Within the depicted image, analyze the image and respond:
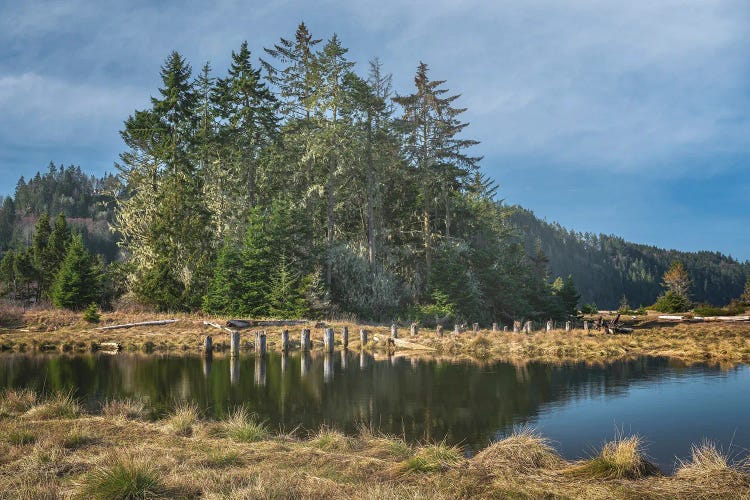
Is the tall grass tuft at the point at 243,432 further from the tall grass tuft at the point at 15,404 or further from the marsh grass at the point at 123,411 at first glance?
the tall grass tuft at the point at 15,404

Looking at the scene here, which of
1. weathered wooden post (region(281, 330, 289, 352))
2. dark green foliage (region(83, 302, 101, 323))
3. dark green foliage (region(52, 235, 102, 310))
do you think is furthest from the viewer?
dark green foliage (region(52, 235, 102, 310))

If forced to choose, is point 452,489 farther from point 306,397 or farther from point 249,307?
point 249,307

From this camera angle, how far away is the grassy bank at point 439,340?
27312 millimetres

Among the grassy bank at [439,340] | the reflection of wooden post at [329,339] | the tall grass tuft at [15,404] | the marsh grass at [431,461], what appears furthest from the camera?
the reflection of wooden post at [329,339]

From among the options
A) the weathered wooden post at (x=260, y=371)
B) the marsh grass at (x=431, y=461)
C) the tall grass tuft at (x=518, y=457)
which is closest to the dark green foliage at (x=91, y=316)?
the weathered wooden post at (x=260, y=371)

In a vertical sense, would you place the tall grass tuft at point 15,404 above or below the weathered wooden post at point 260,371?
above

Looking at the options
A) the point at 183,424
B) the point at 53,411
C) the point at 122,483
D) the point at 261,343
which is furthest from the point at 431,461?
the point at 261,343

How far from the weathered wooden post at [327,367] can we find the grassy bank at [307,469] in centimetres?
968

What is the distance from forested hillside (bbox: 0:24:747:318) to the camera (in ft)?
136

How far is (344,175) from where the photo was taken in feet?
156

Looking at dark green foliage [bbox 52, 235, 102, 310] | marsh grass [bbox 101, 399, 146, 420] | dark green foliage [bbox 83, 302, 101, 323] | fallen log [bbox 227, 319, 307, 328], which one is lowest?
marsh grass [bbox 101, 399, 146, 420]

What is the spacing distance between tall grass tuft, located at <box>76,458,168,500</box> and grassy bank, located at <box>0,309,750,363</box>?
22.1 m

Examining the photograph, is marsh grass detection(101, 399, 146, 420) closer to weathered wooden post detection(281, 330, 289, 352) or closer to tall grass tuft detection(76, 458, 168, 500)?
tall grass tuft detection(76, 458, 168, 500)

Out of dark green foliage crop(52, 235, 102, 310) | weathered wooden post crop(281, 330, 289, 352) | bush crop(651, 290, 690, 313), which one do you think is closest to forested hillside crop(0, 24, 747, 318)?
dark green foliage crop(52, 235, 102, 310)
